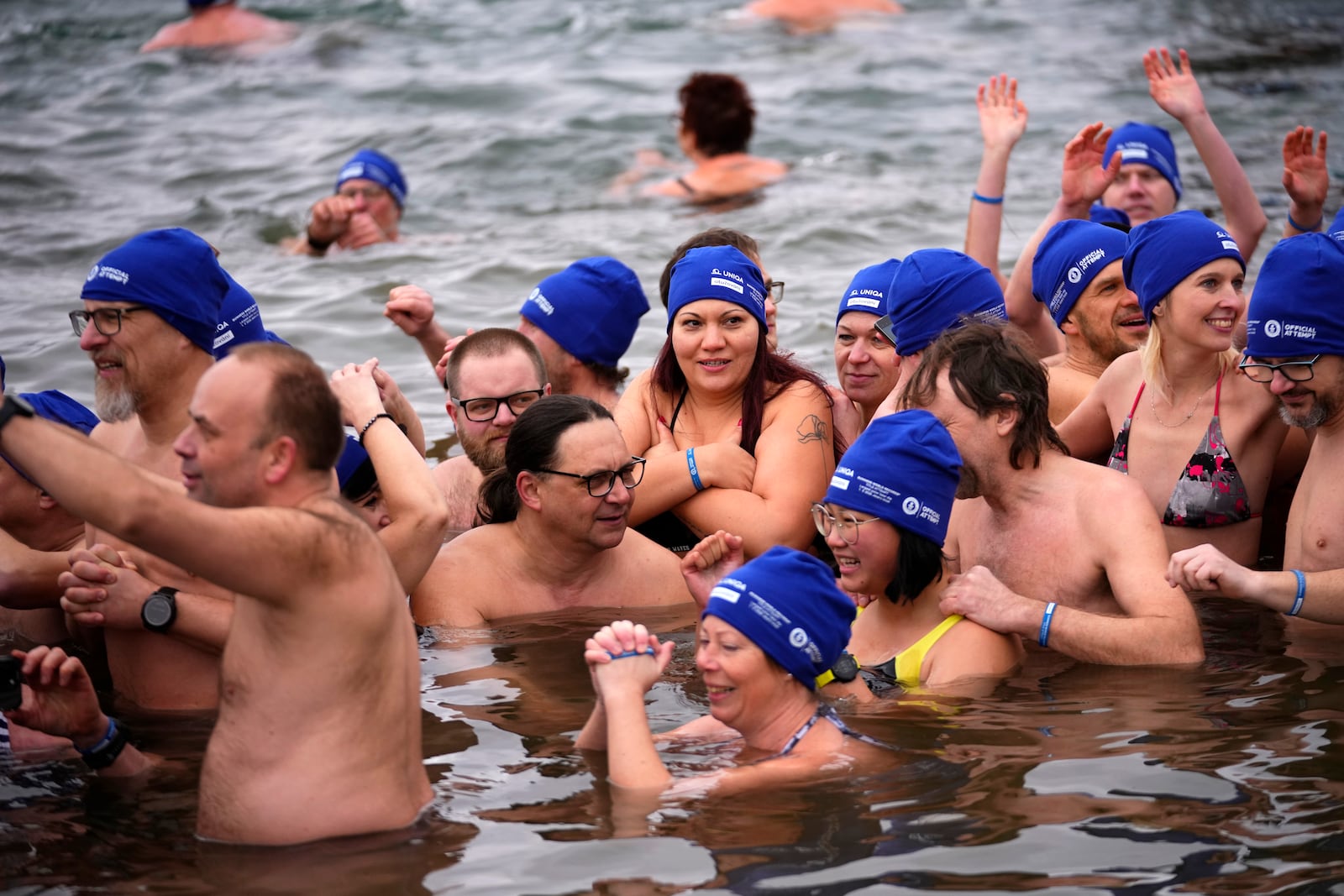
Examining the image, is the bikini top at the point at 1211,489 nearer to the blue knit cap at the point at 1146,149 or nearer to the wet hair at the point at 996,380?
the wet hair at the point at 996,380

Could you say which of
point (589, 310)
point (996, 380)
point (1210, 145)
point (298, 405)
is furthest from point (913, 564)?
point (1210, 145)

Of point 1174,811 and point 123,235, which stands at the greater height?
point 123,235

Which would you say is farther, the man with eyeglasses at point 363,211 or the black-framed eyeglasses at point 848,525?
the man with eyeglasses at point 363,211

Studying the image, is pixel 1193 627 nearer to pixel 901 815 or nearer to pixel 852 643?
pixel 852 643

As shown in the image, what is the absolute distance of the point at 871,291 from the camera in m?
7.70

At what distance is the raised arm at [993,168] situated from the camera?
9.69 meters

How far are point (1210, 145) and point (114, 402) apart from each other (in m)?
6.02

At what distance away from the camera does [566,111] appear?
2014 cm

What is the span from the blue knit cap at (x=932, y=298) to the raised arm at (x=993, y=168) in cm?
216

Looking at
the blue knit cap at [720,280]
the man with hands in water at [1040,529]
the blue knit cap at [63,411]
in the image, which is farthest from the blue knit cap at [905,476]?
the blue knit cap at [63,411]

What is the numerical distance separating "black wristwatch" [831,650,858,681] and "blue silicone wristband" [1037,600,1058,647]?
790 millimetres

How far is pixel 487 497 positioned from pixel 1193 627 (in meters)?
3.20

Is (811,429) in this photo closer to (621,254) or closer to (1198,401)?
(1198,401)

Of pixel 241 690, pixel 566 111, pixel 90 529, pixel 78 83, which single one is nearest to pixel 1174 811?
pixel 241 690
